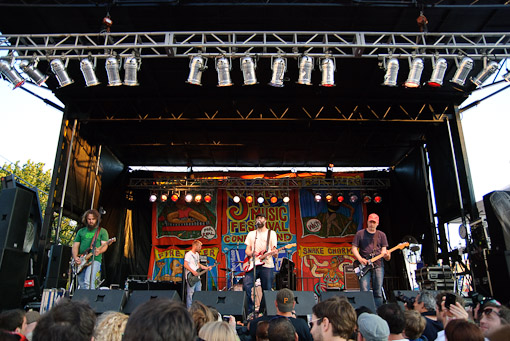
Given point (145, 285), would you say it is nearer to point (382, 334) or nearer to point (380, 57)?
point (380, 57)

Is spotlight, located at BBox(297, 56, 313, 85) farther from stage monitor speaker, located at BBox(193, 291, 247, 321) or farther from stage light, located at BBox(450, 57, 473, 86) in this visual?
stage monitor speaker, located at BBox(193, 291, 247, 321)

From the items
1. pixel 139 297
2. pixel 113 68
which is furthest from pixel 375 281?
pixel 113 68

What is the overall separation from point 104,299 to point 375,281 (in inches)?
176

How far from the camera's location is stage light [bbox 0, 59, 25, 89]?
7.48 meters

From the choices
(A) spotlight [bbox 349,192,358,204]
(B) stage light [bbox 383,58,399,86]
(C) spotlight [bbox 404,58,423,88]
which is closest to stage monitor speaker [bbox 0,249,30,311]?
(B) stage light [bbox 383,58,399,86]

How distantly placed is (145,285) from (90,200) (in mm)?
3229

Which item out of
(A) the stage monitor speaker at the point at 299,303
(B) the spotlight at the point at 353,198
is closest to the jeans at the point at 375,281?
(A) the stage monitor speaker at the point at 299,303

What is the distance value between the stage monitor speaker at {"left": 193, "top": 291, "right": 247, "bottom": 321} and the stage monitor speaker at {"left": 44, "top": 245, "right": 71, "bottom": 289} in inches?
123

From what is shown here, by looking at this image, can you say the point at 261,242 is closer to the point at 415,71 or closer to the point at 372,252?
the point at 372,252

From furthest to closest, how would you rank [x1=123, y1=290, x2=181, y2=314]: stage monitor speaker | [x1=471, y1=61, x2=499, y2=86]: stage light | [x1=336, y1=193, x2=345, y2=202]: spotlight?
[x1=336, y1=193, x2=345, y2=202]: spotlight
[x1=471, y1=61, x2=499, y2=86]: stage light
[x1=123, y1=290, x2=181, y2=314]: stage monitor speaker

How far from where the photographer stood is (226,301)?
5.57 metres

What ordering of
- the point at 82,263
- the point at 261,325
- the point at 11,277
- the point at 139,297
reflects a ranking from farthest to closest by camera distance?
the point at 82,263
the point at 139,297
the point at 11,277
the point at 261,325

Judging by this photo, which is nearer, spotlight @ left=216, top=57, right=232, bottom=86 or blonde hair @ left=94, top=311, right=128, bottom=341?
blonde hair @ left=94, top=311, right=128, bottom=341

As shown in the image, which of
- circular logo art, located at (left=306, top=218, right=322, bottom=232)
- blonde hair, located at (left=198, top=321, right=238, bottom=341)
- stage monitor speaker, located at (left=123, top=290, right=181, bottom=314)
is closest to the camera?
blonde hair, located at (left=198, top=321, right=238, bottom=341)
